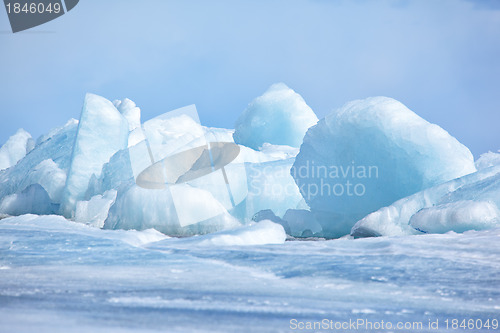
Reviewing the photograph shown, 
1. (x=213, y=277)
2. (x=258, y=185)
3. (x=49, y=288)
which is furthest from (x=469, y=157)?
(x=49, y=288)

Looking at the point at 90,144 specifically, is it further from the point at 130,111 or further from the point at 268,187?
the point at 130,111

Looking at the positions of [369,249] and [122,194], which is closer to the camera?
[369,249]

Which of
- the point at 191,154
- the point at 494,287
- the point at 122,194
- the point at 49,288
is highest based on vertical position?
the point at 191,154

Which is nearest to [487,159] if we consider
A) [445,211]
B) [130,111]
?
[445,211]

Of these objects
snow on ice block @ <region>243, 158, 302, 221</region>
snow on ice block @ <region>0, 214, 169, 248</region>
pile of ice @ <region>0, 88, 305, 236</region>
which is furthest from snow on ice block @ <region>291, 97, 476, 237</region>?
snow on ice block @ <region>0, 214, 169, 248</region>

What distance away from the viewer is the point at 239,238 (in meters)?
4.31

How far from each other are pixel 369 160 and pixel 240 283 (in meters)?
4.31

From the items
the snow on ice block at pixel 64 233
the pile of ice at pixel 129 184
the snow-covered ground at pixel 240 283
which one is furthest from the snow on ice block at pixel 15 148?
the snow-covered ground at pixel 240 283

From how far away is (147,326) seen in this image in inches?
75.2

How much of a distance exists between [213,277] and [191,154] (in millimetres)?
5735

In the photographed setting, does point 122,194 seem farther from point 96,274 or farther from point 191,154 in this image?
point 96,274

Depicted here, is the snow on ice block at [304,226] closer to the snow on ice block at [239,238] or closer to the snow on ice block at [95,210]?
the snow on ice block at [239,238]

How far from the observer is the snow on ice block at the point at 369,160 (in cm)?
645

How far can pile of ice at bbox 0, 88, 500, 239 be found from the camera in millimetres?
5707
